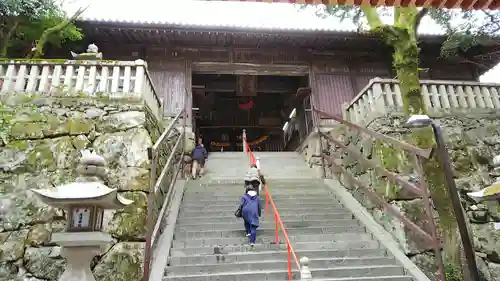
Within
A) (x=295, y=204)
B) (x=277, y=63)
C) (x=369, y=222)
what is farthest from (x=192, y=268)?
(x=277, y=63)

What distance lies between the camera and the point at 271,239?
6613 millimetres

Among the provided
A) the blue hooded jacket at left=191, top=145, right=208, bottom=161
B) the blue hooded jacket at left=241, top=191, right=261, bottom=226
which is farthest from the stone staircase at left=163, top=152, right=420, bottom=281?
the blue hooded jacket at left=191, top=145, right=208, bottom=161

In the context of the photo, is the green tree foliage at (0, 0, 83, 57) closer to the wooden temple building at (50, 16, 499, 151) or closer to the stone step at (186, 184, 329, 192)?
the wooden temple building at (50, 16, 499, 151)

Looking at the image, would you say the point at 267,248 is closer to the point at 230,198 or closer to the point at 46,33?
the point at 230,198

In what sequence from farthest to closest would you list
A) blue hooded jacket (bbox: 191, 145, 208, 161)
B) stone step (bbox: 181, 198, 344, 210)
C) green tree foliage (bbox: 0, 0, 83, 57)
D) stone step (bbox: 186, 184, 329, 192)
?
1. blue hooded jacket (bbox: 191, 145, 208, 161)
2. stone step (bbox: 186, 184, 329, 192)
3. green tree foliage (bbox: 0, 0, 83, 57)
4. stone step (bbox: 181, 198, 344, 210)

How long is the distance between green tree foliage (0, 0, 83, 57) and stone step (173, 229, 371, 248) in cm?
749

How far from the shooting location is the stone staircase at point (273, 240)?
550 cm

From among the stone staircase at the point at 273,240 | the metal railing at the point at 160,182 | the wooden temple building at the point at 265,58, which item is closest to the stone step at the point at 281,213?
the stone staircase at the point at 273,240

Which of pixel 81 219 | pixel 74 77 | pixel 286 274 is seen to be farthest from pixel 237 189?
pixel 81 219

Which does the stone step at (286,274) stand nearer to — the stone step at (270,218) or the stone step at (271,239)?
the stone step at (271,239)

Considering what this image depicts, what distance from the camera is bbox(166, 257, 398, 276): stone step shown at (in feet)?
17.9

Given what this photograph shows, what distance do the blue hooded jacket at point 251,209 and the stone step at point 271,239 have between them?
1.77 ft

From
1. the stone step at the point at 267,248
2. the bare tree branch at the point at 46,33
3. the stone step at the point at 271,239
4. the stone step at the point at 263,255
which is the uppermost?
the bare tree branch at the point at 46,33

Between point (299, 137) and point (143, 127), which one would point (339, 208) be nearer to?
point (143, 127)
